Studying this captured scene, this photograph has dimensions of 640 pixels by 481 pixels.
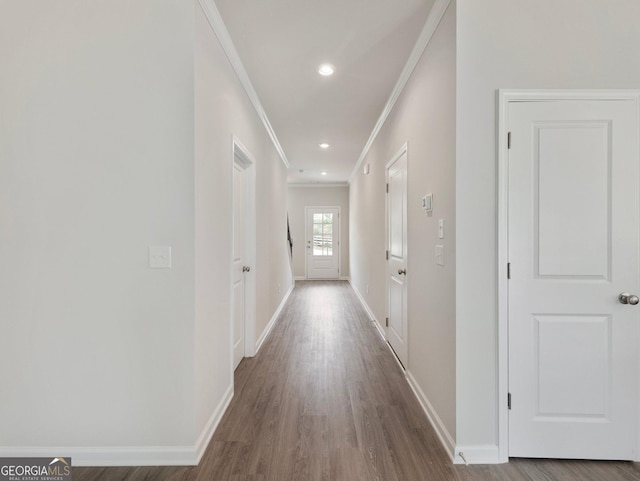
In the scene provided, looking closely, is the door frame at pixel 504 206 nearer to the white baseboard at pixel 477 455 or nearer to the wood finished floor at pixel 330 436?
the white baseboard at pixel 477 455

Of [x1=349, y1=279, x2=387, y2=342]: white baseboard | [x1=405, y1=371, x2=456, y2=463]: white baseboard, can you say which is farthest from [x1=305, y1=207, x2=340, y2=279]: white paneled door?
[x1=405, y1=371, x2=456, y2=463]: white baseboard

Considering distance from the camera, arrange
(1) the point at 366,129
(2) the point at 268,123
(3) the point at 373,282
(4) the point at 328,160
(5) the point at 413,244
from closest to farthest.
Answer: (5) the point at 413,244 → (2) the point at 268,123 → (1) the point at 366,129 → (3) the point at 373,282 → (4) the point at 328,160

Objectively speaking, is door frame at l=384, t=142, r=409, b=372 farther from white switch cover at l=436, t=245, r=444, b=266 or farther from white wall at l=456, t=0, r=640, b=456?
white wall at l=456, t=0, r=640, b=456

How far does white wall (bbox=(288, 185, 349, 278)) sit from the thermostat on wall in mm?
6647

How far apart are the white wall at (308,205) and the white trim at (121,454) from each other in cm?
720

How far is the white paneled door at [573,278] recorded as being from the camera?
1753 millimetres

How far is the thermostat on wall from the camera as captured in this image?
7.15ft

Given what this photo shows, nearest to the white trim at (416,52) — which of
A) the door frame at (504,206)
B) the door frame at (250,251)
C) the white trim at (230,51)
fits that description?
the door frame at (504,206)

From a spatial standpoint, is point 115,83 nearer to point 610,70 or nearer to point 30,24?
point 30,24

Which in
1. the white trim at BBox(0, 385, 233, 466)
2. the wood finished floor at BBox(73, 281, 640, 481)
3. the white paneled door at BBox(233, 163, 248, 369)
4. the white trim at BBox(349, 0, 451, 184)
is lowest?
the wood finished floor at BBox(73, 281, 640, 481)

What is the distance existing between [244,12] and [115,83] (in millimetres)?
925

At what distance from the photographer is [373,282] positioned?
484 centimetres

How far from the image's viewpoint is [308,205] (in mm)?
8984

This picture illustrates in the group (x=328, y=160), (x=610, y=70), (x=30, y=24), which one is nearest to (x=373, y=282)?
(x=328, y=160)
